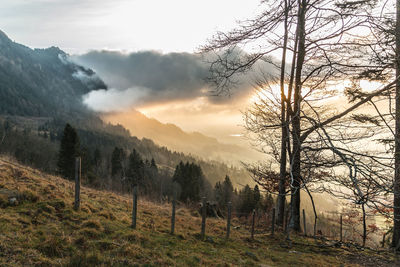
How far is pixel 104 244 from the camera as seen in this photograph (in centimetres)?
600

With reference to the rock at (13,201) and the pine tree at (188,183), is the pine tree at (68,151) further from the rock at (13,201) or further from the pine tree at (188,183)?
the rock at (13,201)

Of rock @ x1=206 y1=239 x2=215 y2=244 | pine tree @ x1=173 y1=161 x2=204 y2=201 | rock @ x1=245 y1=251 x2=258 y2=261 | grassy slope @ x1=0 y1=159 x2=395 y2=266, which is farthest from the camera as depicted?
pine tree @ x1=173 y1=161 x2=204 y2=201

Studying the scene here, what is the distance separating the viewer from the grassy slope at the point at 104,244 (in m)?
5.19

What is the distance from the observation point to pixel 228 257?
7.53 meters

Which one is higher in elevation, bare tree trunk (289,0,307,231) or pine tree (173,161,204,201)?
bare tree trunk (289,0,307,231)

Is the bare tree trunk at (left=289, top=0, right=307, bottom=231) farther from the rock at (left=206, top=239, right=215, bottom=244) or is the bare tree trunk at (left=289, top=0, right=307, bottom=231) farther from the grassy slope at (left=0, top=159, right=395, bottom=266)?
the rock at (left=206, top=239, right=215, bottom=244)

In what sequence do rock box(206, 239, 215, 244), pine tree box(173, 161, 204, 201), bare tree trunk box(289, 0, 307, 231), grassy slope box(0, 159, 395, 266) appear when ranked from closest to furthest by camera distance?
bare tree trunk box(289, 0, 307, 231) → grassy slope box(0, 159, 395, 266) → rock box(206, 239, 215, 244) → pine tree box(173, 161, 204, 201)

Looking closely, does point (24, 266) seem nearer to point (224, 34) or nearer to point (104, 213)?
point (104, 213)

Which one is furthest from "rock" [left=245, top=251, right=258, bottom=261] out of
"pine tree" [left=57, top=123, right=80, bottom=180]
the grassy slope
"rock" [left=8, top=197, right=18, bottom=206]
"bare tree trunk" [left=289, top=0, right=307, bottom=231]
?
"pine tree" [left=57, top=123, right=80, bottom=180]

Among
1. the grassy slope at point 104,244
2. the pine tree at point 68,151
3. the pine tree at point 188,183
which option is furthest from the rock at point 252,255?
the pine tree at point 188,183

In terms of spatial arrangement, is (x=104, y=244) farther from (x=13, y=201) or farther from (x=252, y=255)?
(x=252, y=255)

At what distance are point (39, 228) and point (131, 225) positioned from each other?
307cm

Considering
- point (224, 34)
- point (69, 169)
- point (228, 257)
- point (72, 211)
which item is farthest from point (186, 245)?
point (69, 169)

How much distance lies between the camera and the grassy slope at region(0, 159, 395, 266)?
519 cm
